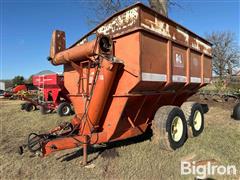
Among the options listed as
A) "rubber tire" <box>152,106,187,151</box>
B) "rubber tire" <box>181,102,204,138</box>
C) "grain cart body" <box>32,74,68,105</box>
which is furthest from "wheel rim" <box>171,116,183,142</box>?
"grain cart body" <box>32,74,68,105</box>

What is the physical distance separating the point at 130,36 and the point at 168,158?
2.30m

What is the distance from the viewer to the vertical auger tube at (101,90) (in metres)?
4.49

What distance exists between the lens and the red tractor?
10812 millimetres

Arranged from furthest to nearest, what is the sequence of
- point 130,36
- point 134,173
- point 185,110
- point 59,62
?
point 185,110 < point 59,62 < point 130,36 < point 134,173

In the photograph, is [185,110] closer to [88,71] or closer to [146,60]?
[146,60]

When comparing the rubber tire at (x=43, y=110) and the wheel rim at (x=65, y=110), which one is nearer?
the wheel rim at (x=65, y=110)

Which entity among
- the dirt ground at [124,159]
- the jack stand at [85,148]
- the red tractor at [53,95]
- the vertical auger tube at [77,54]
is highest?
the vertical auger tube at [77,54]

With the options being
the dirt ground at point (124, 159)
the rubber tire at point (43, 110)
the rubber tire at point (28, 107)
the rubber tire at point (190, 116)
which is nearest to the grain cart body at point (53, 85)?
the rubber tire at point (43, 110)

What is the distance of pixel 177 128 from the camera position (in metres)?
5.58

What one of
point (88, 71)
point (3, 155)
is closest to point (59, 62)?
point (88, 71)

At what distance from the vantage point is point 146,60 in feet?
15.2

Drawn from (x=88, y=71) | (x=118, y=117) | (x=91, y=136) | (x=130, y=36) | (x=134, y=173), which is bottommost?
(x=134, y=173)

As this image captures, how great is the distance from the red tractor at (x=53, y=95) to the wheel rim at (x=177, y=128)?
20.3 feet

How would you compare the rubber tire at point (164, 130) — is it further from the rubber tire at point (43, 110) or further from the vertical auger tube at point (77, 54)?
the rubber tire at point (43, 110)
